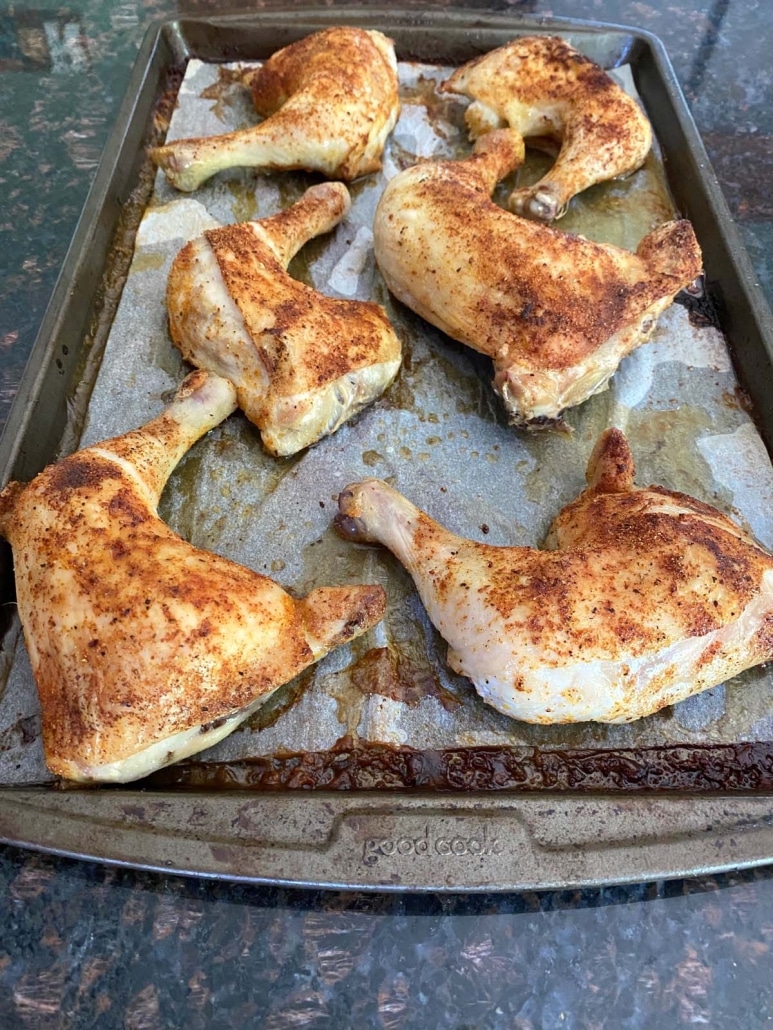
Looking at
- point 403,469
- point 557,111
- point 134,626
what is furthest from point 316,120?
point 134,626

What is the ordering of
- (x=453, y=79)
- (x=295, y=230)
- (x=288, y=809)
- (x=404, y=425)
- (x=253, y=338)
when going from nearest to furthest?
(x=288, y=809) < (x=253, y=338) < (x=404, y=425) < (x=295, y=230) < (x=453, y=79)

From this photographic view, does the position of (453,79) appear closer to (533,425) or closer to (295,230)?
(295,230)

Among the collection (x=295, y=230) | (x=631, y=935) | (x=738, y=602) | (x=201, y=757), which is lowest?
(x=631, y=935)

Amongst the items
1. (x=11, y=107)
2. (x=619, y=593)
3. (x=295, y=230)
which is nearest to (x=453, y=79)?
(x=295, y=230)

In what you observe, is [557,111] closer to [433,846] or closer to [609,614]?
[609,614]

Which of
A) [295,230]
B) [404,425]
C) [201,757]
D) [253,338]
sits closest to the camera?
[201,757]

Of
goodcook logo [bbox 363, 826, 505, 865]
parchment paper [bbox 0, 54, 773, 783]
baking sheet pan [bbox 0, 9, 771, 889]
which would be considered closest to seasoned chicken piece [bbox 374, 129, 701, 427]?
parchment paper [bbox 0, 54, 773, 783]
